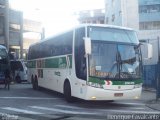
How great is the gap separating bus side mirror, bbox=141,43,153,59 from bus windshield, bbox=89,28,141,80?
380 mm

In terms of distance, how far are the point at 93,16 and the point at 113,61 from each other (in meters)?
67.0

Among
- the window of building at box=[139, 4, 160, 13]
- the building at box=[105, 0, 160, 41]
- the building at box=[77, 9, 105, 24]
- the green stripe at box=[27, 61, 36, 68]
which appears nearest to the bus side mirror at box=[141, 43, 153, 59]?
the green stripe at box=[27, 61, 36, 68]

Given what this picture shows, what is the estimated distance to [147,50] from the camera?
50.3 ft

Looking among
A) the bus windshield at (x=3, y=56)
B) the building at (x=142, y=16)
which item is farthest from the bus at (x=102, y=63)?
the building at (x=142, y=16)

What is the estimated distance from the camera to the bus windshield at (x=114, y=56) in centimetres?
1425

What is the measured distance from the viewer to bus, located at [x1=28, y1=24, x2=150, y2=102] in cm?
1417

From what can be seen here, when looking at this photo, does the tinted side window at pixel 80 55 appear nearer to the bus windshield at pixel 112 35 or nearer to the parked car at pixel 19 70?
the bus windshield at pixel 112 35

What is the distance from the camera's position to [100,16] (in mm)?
80188

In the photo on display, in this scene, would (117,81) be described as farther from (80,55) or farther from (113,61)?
(80,55)

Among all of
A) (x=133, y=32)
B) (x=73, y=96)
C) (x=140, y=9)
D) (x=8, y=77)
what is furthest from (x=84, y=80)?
(x=140, y=9)

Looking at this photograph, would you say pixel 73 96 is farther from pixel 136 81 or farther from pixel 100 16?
pixel 100 16

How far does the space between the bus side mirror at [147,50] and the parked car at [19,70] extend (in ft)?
68.9

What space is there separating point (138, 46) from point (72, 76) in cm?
303

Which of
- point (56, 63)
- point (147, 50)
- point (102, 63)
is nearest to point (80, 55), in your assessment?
point (102, 63)
